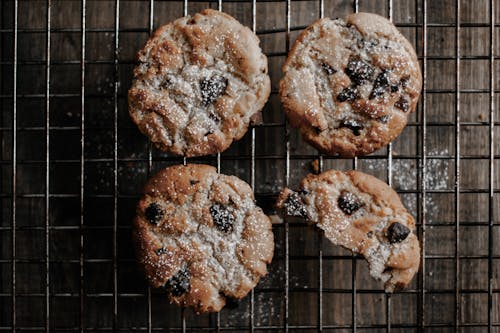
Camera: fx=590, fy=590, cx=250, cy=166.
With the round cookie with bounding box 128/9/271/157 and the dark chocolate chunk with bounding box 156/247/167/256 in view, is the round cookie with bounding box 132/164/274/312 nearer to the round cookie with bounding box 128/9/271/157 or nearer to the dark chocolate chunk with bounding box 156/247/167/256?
the dark chocolate chunk with bounding box 156/247/167/256

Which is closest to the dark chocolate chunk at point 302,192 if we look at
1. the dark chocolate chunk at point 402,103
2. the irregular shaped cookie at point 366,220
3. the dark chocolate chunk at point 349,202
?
the irregular shaped cookie at point 366,220

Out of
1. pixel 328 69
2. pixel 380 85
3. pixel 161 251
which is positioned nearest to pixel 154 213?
pixel 161 251

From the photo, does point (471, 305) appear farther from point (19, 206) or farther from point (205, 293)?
point (19, 206)

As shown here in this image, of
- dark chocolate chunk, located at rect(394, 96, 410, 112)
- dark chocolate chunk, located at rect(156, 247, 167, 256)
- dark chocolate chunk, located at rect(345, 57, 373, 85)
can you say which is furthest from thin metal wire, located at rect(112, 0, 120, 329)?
dark chocolate chunk, located at rect(394, 96, 410, 112)

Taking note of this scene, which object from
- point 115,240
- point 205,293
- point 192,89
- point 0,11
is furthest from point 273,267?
point 0,11

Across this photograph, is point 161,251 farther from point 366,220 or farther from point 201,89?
point 366,220

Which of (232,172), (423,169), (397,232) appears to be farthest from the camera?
(232,172)

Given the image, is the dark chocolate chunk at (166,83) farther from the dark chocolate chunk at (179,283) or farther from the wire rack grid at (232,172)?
the dark chocolate chunk at (179,283)

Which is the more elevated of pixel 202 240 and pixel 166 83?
pixel 166 83
